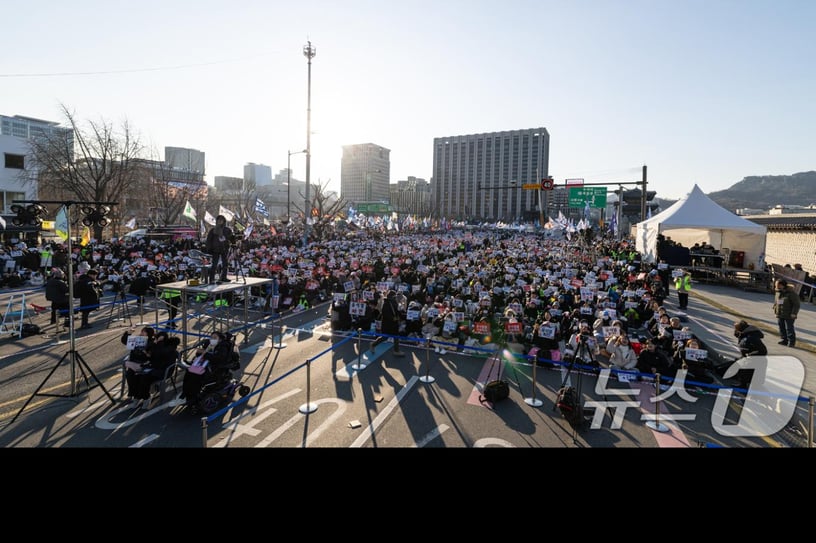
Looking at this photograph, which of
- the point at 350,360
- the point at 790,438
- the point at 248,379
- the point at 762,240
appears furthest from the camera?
the point at 762,240

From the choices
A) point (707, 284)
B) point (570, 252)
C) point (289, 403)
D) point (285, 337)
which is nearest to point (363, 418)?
point (289, 403)

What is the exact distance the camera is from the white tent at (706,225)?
23.9 meters

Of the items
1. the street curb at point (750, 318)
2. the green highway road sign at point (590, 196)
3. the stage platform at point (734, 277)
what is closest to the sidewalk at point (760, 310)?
the street curb at point (750, 318)

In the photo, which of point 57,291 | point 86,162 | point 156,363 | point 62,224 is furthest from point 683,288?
point 86,162

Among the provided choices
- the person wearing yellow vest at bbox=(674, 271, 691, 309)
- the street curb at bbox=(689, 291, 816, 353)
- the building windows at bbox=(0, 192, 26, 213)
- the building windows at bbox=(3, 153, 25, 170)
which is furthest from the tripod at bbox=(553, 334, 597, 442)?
the building windows at bbox=(3, 153, 25, 170)

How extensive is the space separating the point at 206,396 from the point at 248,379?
2111mm

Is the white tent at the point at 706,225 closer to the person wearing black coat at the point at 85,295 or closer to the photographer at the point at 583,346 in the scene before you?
the photographer at the point at 583,346

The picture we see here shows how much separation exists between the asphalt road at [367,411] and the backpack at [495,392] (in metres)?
0.24

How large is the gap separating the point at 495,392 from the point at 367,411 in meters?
2.88

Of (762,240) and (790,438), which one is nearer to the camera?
(790,438)

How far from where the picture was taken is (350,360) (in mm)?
12359

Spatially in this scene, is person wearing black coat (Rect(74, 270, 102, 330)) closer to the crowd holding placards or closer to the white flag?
the crowd holding placards

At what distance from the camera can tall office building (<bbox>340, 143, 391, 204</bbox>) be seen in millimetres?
176625
